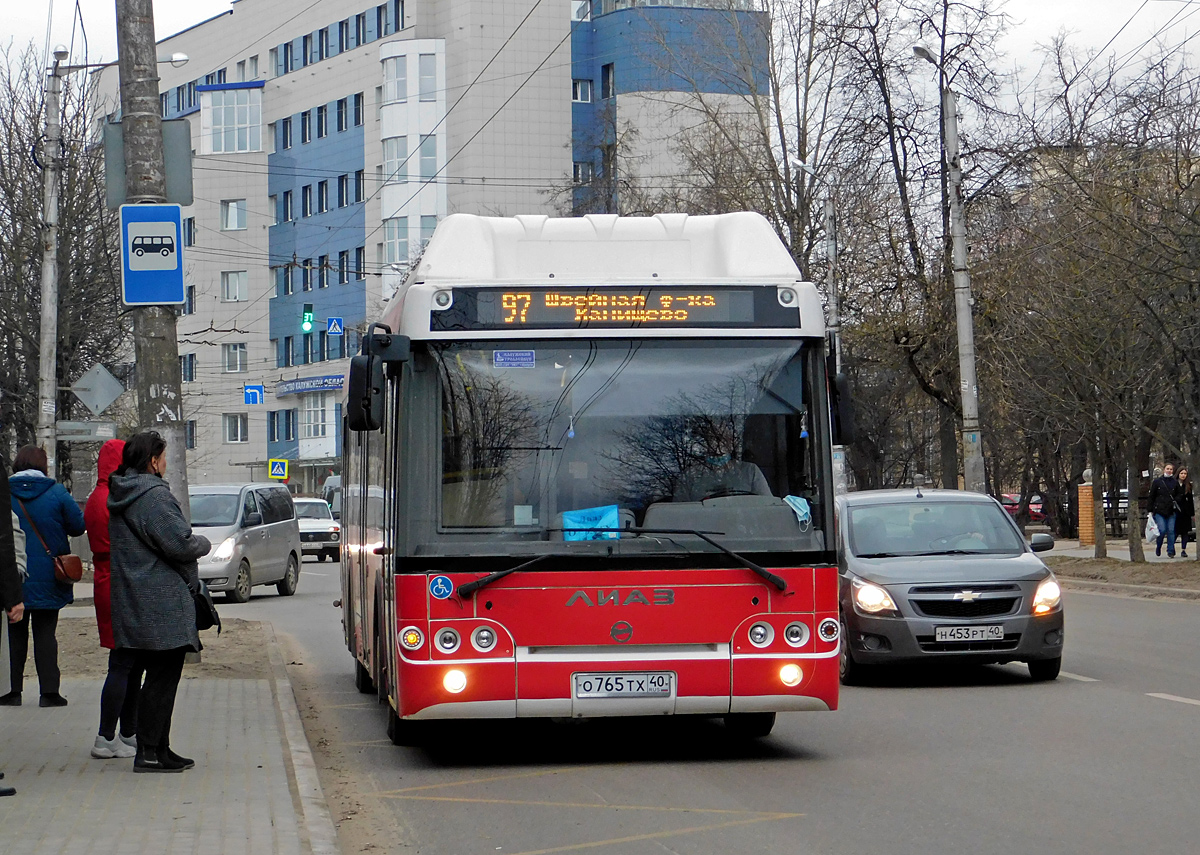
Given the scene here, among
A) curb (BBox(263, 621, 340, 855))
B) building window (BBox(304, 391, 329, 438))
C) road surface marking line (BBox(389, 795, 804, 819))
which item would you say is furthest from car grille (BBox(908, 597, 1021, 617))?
building window (BBox(304, 391, 329, 438))

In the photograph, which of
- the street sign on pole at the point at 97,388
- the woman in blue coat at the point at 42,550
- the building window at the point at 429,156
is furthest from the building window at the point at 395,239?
the woman in blue coat at the point at 42,550

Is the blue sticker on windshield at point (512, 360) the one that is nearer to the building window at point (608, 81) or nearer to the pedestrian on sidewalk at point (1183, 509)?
the pedestrian on sidewalk at point (1183, 509)

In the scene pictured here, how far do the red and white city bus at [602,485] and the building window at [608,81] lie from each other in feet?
209

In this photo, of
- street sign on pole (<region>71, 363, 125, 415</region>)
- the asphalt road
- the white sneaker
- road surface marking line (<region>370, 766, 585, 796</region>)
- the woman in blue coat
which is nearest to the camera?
the asphalt road

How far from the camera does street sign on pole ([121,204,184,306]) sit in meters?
13.8

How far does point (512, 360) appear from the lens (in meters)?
9.42

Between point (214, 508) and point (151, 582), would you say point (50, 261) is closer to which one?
point (214, 508)

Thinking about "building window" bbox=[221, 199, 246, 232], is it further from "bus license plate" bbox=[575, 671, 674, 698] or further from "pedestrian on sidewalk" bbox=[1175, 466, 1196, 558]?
"bus license plate" bbox=[575, 671, 674, 698]

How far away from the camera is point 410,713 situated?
9.21 meters

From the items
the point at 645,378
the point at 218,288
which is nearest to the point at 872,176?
the point at 645,378

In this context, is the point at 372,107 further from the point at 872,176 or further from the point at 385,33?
the point at 872,176

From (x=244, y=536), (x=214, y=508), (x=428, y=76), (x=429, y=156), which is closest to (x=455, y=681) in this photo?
(x=244, y=536)

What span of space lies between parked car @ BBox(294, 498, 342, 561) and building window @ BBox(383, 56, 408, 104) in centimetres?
3277

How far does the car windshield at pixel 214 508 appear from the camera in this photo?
87.1 ft
